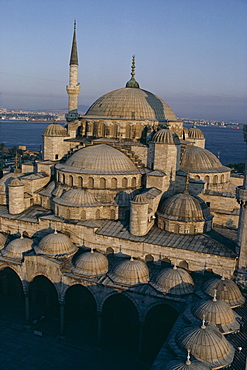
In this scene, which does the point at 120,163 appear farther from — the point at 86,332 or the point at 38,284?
the point at 86,332

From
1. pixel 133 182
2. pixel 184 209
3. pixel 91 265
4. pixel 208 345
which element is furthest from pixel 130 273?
pixel 133 182

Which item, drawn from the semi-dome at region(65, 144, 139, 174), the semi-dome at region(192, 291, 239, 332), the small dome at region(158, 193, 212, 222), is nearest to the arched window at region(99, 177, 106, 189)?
the semi-dome at region(65, 144, 139, 174)

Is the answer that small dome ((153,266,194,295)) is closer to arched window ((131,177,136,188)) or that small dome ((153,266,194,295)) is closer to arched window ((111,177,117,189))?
arched window ((111,177,117,189))

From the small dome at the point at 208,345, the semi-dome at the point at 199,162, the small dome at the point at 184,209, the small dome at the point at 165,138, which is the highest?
the small dome at the point at 165,138

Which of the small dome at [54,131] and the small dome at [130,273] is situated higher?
the small dome at [54,131]

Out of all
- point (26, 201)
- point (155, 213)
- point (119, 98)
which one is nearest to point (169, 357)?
point (155, 213)

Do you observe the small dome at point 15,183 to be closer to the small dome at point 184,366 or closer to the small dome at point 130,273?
the small dome at point 130,273

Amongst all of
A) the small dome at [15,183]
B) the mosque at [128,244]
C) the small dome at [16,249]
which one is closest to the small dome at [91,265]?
the mosque at [128,244]
